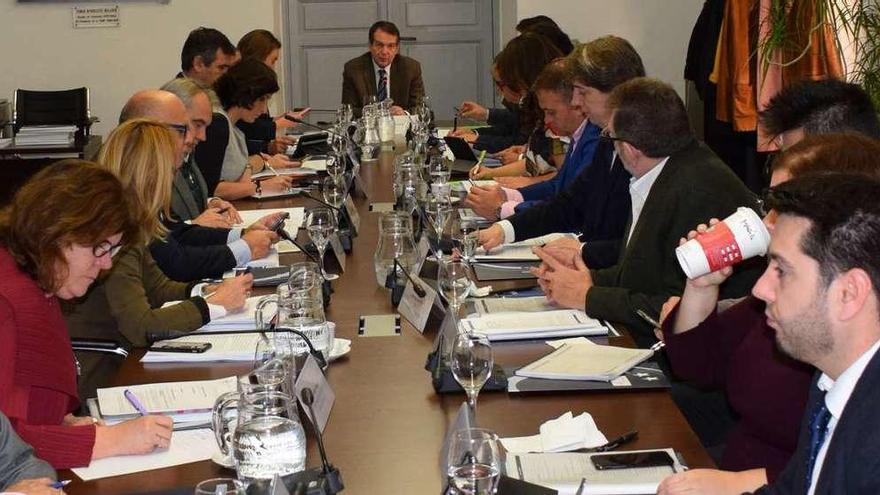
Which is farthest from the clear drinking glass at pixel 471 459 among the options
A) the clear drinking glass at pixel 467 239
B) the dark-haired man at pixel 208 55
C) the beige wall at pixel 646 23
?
the beige wall at pixel 646 23

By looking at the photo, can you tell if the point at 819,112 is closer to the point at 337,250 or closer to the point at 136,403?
the point at 337,250

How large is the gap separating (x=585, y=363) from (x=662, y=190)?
2.80 feet

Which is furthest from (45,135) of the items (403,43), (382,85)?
(403,43)

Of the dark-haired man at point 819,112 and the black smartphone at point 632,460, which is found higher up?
the dark-haired man at point 819,112

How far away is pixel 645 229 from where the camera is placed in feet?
10.5

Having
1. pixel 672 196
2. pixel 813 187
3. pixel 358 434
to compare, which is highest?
pixel 813 187

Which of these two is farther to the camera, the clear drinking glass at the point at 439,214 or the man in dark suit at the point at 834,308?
the clear drinking glass at the point at 439,214

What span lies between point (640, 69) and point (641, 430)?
2124mm

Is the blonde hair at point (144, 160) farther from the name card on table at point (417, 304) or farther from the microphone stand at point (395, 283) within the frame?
the name card on table at point (417, 304)

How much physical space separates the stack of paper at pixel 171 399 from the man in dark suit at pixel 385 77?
20.4 feet

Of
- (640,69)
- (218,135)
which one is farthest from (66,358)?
(218,135)

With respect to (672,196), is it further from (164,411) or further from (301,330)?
(164,411)

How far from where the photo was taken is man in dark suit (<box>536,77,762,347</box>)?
313cm

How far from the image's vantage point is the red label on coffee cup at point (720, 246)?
2199mm
